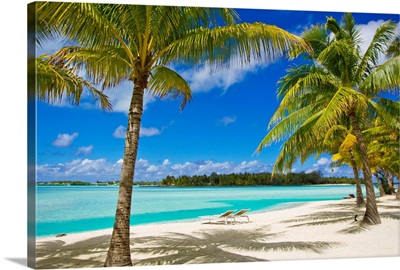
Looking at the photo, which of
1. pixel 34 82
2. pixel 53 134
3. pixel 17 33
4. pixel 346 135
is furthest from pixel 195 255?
pixel 346 135

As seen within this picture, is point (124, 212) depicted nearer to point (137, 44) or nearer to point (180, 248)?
point (180, 248)

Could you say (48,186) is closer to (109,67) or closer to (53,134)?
(53,134)

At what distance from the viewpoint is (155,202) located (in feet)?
24.8

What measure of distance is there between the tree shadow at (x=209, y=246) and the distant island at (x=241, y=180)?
0.73 metres

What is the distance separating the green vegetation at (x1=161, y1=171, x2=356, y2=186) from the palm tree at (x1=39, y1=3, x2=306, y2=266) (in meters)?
1.08

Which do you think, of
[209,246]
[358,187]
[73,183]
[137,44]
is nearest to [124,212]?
[73,183]

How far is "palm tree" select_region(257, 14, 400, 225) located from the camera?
8.33m

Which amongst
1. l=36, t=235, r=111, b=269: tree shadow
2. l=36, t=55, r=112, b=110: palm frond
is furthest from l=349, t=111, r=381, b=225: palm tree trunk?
l=36, t=55, r=112, b=110: palm frond

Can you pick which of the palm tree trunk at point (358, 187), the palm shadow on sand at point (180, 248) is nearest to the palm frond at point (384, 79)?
the palm tree trunk at point (358, 187)

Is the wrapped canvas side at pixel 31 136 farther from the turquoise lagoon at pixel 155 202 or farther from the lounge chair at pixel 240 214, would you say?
the lounge chair at pixel 240 214

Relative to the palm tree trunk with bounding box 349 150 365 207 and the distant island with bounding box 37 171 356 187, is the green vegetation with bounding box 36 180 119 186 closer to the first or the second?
the distant island with bounding box 37 171 356 187

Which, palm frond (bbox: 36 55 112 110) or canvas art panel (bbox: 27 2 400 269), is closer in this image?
palm frond (bbox: 36 55 112 110)

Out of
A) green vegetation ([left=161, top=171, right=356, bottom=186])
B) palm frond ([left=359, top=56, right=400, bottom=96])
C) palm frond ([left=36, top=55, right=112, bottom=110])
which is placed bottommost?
green vegetation ([left=161, top=171, right=356, bottom=186])

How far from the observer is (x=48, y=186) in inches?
260
